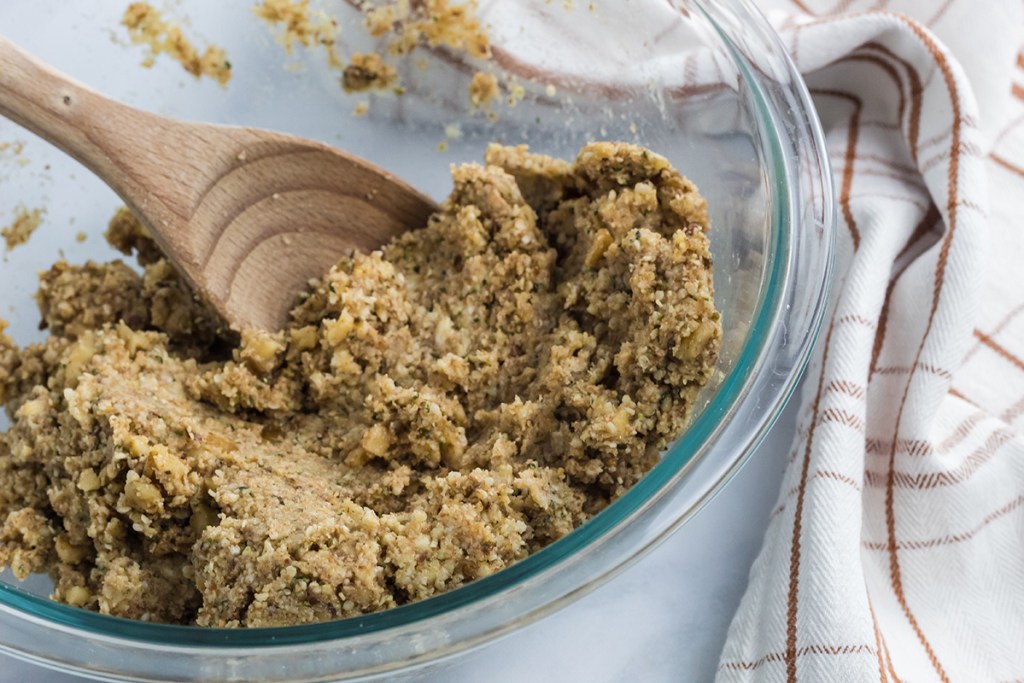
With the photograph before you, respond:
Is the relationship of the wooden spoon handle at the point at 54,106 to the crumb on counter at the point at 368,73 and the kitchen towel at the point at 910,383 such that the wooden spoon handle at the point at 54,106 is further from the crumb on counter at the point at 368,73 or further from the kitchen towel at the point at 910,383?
the kitchen towel at the point at 910,383

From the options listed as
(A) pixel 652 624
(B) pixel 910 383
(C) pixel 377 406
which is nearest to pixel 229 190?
(C) pixel 377 406

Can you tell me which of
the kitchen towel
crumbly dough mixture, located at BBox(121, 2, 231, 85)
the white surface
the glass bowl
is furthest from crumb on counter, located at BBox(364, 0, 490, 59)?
the white surface

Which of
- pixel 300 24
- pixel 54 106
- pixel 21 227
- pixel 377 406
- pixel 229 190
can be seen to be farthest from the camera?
pixel 300 24

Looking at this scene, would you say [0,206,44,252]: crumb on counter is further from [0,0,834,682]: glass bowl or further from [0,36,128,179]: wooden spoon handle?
[0,36,128,179]: wooden spoon handle

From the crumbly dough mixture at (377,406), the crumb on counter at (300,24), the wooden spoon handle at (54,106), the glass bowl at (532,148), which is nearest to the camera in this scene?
the glass bowl at (532,148)

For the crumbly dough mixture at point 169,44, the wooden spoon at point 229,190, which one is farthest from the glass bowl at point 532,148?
the wooden spoon at point 229,190

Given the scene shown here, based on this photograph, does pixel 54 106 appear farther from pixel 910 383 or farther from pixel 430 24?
pixel 910 383
